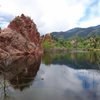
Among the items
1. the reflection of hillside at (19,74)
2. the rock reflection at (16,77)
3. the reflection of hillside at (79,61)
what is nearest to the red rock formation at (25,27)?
the reflection of hillside at (79,61)

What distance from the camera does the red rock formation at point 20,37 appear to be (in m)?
139

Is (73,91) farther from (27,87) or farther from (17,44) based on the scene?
(17,44)

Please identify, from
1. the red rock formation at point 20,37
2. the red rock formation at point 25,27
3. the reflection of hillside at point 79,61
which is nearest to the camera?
the reflection of hillside at point 79,61

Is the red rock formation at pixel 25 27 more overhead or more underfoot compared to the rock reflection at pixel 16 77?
more overhead

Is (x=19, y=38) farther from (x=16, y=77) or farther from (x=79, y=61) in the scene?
(x=16, y=77)

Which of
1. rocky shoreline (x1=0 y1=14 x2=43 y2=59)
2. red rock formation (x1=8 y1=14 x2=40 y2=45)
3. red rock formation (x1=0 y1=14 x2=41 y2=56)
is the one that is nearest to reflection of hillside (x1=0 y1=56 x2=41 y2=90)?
rocky shoreline (x1=0 y1=14 x2=43 y2=59)

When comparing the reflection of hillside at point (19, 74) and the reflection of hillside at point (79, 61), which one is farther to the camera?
the reflection of hillside at point (79, 61)

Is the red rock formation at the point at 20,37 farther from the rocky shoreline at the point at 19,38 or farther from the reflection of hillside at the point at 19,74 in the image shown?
the reflection of hillside at the point at 19,74

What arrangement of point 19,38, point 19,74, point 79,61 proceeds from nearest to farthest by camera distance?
point 19,74 < point 79,61 < point 19,38

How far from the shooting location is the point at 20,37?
152 m

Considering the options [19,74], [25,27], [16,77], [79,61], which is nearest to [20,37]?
[25,27]

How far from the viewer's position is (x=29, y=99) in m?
35.3

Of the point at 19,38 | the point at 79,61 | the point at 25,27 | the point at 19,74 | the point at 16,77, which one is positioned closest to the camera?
the point at 16,77

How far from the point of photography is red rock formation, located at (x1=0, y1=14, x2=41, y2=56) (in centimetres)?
13888
